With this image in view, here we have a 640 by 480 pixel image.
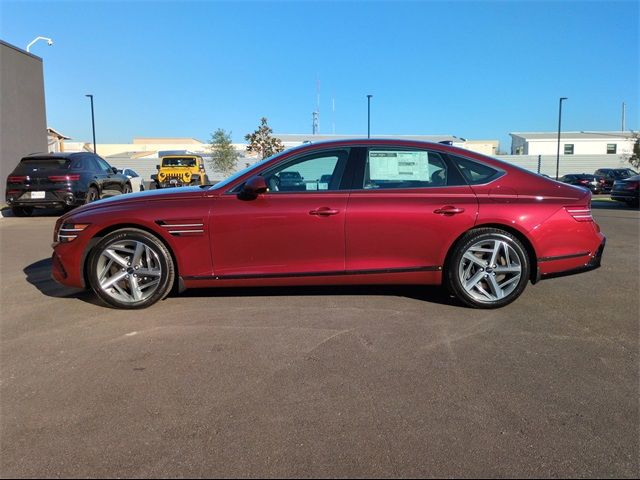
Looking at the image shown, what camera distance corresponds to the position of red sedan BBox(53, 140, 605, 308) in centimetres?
441

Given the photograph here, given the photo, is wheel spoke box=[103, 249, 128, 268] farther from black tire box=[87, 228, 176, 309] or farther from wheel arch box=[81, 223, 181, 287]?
wheel arch box=[81, 223, 181, 287]

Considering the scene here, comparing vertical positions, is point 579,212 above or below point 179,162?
below

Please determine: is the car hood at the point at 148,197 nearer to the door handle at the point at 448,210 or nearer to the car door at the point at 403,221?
the car door at the point at 403,221

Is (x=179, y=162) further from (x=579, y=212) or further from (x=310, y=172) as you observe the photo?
(x=579, y=212)

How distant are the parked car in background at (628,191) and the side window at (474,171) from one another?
556 inches

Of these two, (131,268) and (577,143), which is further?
(577,143)

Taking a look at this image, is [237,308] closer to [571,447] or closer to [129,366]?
[129,366]

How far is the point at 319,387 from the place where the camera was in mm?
3051

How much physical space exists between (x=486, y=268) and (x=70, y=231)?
3.79 metres

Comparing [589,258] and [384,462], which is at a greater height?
[589,258]

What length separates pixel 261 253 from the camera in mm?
4418

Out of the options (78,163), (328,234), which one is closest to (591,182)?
(78,163)

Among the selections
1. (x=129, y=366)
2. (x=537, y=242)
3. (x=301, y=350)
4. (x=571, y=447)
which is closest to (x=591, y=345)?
(x=537, y=242)

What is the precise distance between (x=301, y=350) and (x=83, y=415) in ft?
4.77
